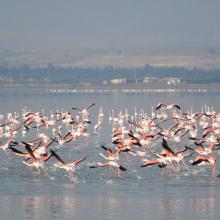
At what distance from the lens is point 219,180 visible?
2314 centimetres

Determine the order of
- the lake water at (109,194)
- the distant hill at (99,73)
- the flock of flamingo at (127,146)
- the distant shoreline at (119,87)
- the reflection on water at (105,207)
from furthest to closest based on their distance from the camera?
the distant hill at (99,73) → the distant shoreline at (119,87) → the flock of flamingo at (127,146) → the lake water at (109,194) → the reflection on water at (105,207)

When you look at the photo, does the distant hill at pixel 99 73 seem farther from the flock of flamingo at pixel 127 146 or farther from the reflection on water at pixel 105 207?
the reflection on water at pixel 105 207

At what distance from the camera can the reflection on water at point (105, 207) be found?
1922 centimetres

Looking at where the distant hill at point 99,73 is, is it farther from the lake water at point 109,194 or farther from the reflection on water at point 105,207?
the reflection on water at point 105,207

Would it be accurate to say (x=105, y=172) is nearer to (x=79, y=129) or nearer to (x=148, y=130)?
(x=79, y=129)

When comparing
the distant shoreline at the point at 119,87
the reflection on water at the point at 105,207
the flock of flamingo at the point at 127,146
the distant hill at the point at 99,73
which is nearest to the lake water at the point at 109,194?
the reflection on water at the point at 105,207

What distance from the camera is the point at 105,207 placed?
65.7 feet

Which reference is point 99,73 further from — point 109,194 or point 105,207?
point 105,207

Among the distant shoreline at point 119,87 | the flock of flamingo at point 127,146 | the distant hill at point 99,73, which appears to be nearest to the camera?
the flock of flamingo at point 127,146

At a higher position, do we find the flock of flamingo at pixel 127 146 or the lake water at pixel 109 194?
the flock of flamingo at pixel 127 146

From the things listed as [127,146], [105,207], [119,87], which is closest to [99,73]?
[119,87]

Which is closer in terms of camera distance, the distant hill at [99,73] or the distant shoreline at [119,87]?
the distant shoreline at [119,87]

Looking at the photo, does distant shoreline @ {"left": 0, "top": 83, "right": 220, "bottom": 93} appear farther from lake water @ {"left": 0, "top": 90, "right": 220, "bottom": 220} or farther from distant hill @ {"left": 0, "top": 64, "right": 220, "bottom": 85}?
lake water @ {"left": 0, "top": 90, "right": 220, "bottom": 220}

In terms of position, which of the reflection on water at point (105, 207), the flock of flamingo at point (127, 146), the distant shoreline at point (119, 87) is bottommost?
the reflection on water at point (105, 207)
